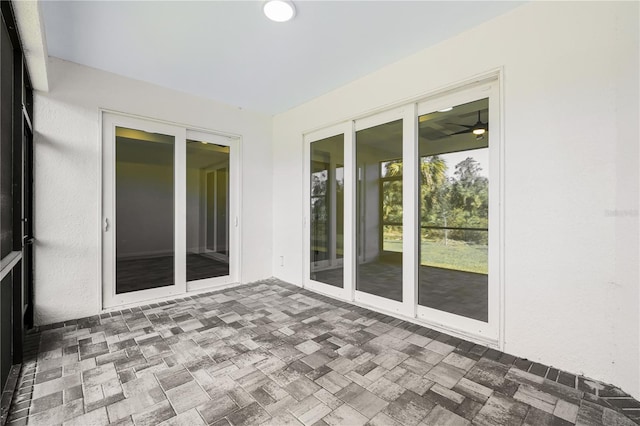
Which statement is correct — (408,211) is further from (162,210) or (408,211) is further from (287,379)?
(162,210)

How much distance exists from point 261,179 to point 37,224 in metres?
2.74

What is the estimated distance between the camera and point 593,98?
2.00 metres

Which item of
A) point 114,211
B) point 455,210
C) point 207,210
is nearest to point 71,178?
point 114,211

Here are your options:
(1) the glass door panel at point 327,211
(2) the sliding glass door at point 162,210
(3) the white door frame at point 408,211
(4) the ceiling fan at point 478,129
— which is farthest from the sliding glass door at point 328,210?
(4) the ceiling fan at point 478,129

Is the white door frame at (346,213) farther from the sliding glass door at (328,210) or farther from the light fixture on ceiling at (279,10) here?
the light fixture on ceiling at (279,10)

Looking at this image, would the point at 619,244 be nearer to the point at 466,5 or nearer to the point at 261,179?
the point at 466,5

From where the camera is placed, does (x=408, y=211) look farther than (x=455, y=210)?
Yes

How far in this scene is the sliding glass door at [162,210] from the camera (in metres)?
3.38

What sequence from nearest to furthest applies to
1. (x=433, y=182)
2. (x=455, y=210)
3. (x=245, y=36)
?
(x=245, y=36) < (x=455, y=210) < (x=433, y=182)

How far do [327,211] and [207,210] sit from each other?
74.1 inches

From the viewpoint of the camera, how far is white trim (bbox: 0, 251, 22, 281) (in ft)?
Result: 5.21

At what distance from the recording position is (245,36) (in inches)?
104

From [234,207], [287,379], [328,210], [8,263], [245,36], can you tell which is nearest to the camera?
[8,263]

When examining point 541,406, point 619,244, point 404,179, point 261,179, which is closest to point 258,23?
point 404,179
